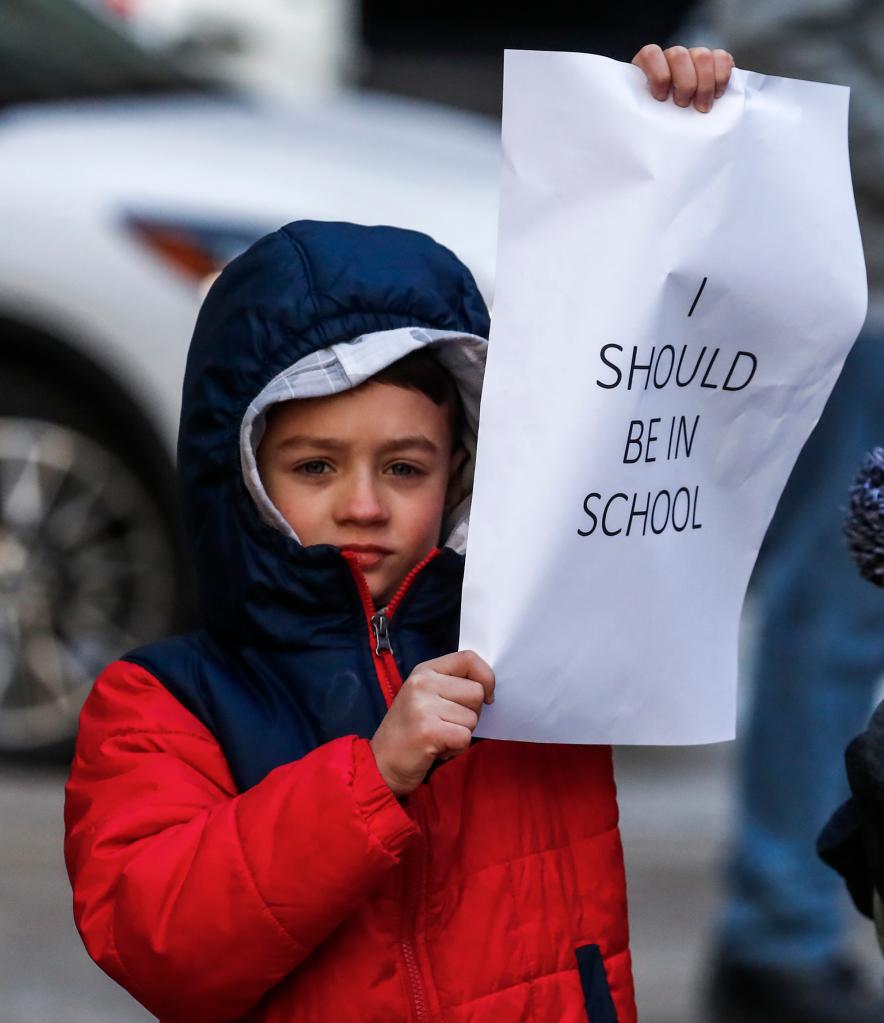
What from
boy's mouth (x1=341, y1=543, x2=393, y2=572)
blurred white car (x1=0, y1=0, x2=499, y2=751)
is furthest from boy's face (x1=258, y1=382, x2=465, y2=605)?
blurred white car (x1=0, y1=0, x2=499, y2=751)

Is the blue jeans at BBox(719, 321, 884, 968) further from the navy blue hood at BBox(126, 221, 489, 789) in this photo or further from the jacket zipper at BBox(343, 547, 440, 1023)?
the jacket zipper at BBox(343, 547, 440, 1023)

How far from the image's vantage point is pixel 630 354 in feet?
6.43

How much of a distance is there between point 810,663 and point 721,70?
2070mm

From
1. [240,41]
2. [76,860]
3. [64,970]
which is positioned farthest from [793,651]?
[240,41]

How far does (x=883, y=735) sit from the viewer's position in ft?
6.31

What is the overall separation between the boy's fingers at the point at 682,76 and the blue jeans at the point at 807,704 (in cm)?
188

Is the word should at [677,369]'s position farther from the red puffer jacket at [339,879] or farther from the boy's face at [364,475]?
the red puffer jacket at [339,879]

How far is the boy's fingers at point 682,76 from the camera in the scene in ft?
6.45

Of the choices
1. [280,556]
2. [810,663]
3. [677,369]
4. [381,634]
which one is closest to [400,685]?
[381,634]

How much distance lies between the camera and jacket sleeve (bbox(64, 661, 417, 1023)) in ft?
6.32

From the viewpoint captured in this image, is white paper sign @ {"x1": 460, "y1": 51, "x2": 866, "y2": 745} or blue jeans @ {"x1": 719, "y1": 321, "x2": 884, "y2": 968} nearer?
white paper sign @ {"x1": 460, "y1": 51, "x2": 866, "y2": 745}

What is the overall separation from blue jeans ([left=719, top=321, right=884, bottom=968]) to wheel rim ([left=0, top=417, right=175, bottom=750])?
1.79 m

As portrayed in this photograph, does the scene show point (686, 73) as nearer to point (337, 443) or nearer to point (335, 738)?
point (337, 443)

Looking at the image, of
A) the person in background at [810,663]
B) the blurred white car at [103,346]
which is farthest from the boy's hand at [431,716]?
the blurred white car at [103,346]
